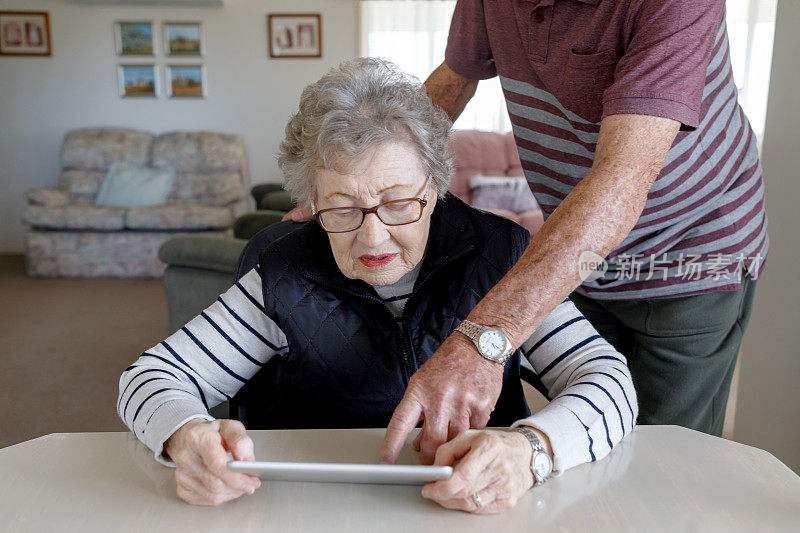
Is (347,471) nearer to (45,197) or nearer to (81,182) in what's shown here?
(45,197)

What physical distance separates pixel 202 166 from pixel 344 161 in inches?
217

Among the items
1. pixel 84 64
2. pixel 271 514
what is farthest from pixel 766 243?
pixel 84 64

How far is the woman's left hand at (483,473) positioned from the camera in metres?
0.78

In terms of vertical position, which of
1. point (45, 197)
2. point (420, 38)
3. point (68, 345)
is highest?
point (420, 38)

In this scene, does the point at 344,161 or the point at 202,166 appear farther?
the point at 202,166

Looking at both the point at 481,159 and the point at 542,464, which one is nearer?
the point at 542,464

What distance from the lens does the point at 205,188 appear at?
6.21 meters

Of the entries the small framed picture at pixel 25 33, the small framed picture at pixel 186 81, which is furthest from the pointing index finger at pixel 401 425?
the small framed picture at pixel 25 33

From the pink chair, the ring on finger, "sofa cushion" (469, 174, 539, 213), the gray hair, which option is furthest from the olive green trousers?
the pink chair

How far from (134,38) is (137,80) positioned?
39 centimetres

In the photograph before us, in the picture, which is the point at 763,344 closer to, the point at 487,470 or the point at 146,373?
the point at 487,470

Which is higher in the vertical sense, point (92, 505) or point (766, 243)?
point (766, 243)

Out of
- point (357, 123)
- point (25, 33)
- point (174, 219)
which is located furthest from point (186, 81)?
point (357, 123)

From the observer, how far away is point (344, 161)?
3.66ft
